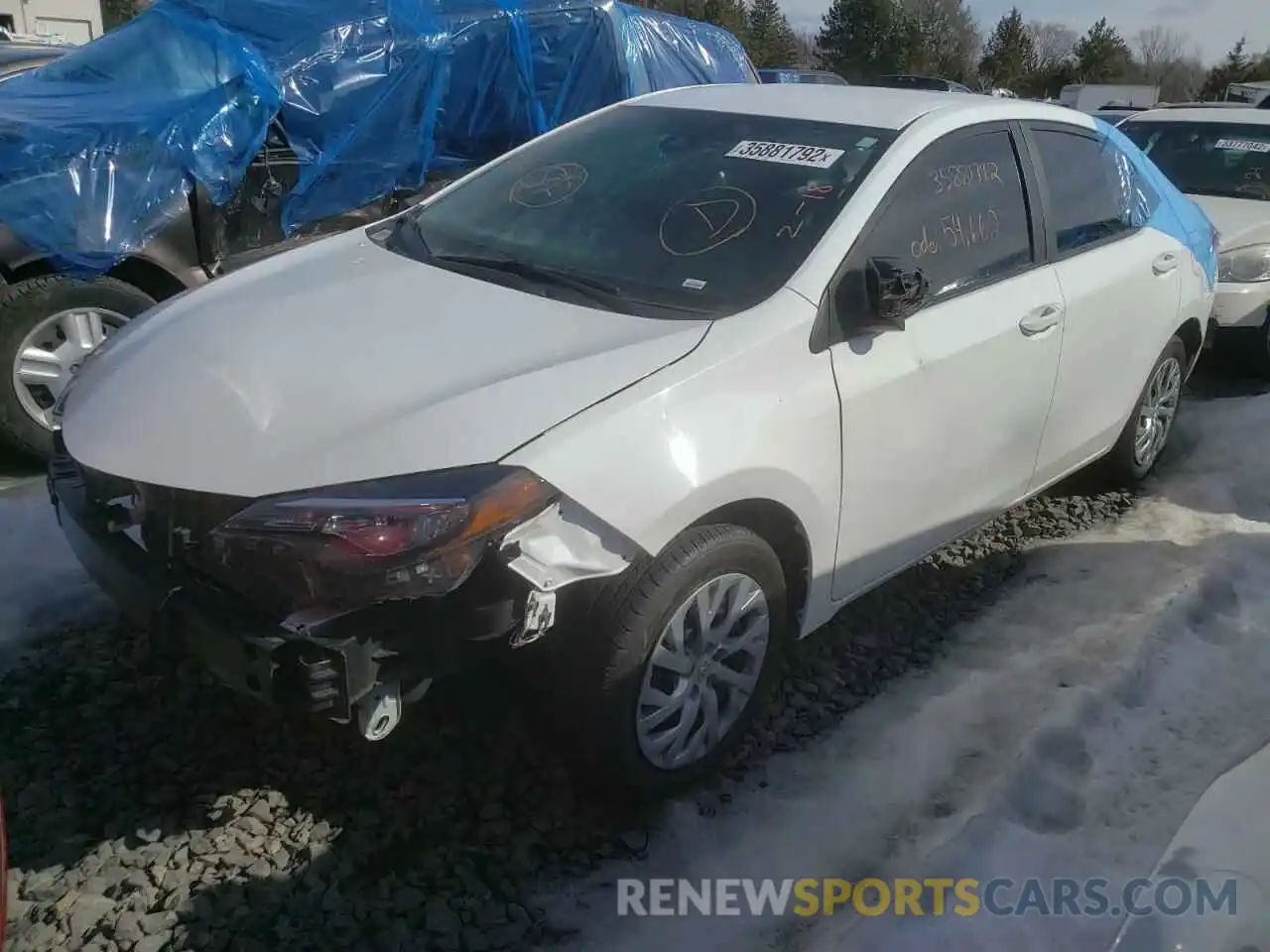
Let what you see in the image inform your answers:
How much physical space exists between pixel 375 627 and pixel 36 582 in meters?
2.04

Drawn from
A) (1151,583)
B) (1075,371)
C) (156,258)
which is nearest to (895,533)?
(1075,371)

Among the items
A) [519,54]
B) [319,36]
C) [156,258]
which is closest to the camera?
[156,258]

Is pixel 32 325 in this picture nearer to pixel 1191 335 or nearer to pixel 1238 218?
pixel 1191 335

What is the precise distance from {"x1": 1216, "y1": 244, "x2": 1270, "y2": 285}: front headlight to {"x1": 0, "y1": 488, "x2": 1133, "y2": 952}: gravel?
4609 millimetres

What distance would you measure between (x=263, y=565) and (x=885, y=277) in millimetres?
1733

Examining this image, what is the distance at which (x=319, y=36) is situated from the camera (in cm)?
595

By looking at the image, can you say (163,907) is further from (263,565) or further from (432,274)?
(432,274)

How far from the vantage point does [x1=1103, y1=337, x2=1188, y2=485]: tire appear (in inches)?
181

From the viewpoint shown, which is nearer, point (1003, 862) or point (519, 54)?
point (1003, 862)

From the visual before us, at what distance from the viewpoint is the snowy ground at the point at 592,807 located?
96.3 inches

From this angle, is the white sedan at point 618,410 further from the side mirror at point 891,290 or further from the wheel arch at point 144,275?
the wheel arch at point 144,275

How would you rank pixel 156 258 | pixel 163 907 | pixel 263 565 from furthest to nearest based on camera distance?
pixel 156 258, pixel 163 907, pixel 263 565

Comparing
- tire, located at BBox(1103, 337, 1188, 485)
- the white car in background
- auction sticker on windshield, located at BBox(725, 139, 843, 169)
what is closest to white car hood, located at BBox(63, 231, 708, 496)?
auction sticker on windshield, located at BBox(725, 139, 843, 169)

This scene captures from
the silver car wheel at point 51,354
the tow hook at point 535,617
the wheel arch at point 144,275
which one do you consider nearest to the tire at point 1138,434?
the tow hook at point 535,617
